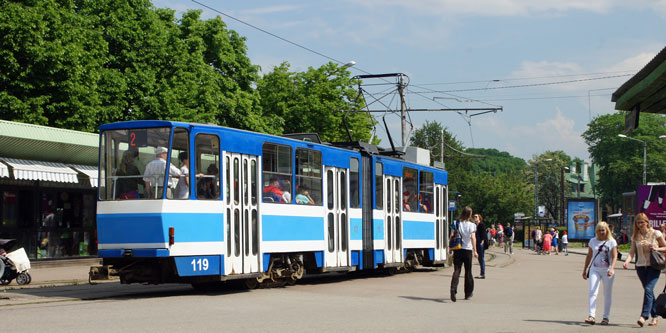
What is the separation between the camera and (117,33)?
3447 centimetres

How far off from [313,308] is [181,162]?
3.65 meters

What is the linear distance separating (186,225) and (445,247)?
1407 cm

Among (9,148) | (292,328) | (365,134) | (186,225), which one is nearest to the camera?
(292,328)

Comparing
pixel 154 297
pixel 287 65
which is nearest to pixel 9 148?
pixel 154 297

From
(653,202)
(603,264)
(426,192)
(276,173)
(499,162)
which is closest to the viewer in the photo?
(603,264)

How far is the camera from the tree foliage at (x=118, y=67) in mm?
27547

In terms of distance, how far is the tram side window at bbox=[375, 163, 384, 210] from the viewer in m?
22.0

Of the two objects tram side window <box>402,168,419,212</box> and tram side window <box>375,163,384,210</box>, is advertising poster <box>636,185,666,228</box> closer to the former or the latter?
tram side window <box>402,168,419,212</box>

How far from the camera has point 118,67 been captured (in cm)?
3506

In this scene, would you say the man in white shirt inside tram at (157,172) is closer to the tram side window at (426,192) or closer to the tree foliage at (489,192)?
the tram side window at (426,192)

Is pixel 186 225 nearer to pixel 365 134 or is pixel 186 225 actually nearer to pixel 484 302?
pixel 484 302

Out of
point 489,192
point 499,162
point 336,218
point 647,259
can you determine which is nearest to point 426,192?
point 336,218

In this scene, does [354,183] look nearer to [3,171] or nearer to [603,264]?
[603,264]

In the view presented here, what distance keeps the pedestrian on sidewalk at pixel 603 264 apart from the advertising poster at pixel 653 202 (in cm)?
2366
